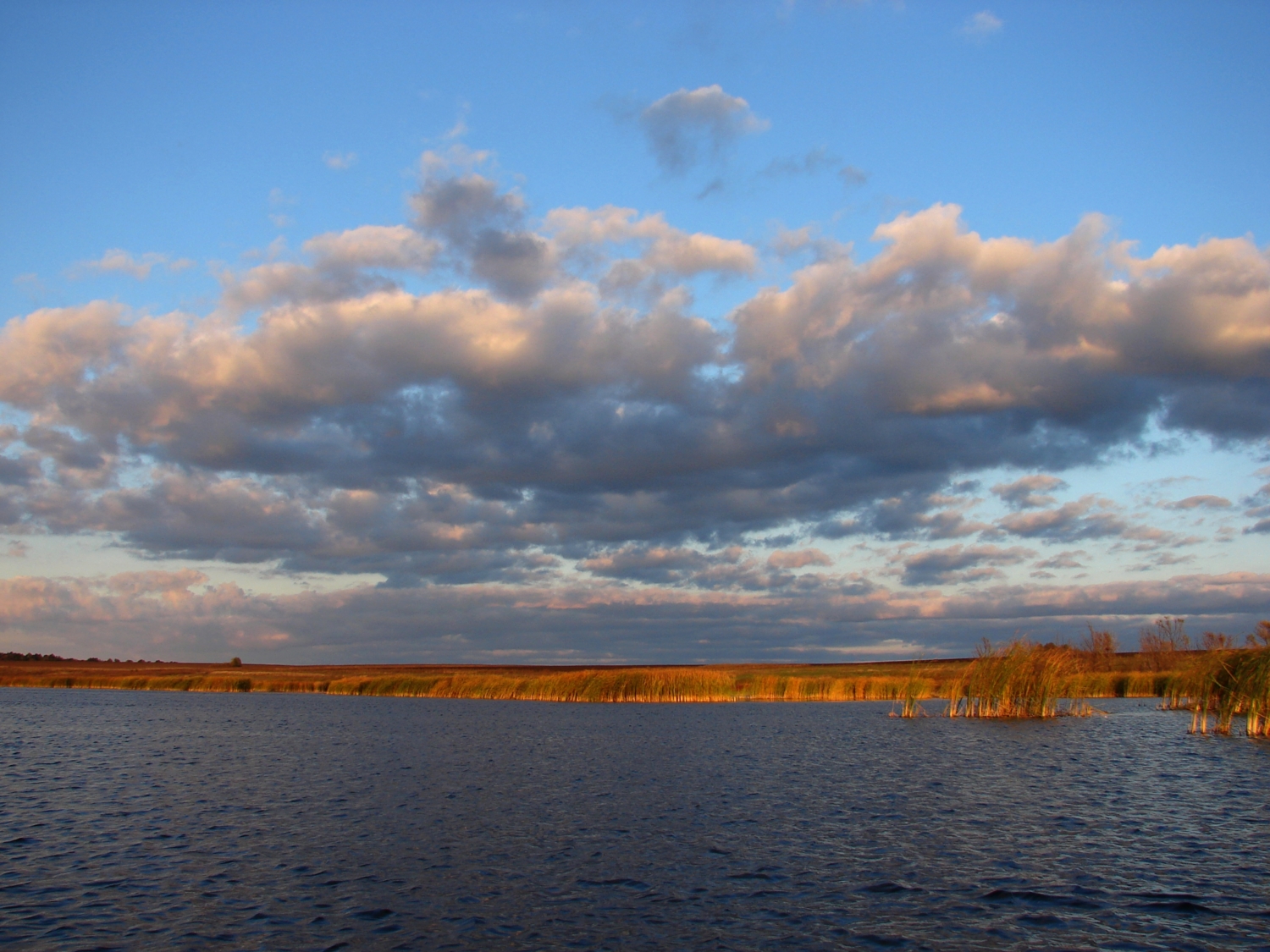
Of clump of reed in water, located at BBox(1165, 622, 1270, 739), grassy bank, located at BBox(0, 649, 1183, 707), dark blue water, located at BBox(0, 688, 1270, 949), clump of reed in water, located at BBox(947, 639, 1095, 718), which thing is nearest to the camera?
dark blue water, located at BBox(0, 688, 1270, 949)

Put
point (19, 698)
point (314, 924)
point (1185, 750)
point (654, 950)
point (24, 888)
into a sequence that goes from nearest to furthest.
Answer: point (654, 950)
point (314, 924)
point (24, 888)
point (1185, 750)
point (19, 698)

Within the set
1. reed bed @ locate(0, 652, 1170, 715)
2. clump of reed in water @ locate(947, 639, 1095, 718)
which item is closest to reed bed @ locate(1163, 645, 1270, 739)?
clump of reed in water @ locate(947, 639, 1095, 718)

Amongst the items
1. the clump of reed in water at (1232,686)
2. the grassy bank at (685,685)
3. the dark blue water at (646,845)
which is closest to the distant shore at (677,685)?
the grassy bank at (685,685)

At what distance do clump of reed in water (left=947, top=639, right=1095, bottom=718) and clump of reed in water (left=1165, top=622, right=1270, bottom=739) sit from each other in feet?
21.1

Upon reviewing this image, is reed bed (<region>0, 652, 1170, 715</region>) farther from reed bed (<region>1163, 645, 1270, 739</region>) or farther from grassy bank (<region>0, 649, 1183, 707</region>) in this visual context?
reed bed (<region>1163, 645, 1270, 739</region>)

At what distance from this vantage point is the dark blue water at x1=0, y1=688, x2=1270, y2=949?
1523 centimetres

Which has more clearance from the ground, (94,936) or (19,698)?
(94,936)

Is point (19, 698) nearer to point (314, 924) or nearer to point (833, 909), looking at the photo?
point (314, 924)

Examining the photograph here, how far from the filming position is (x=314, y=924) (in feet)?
50.7

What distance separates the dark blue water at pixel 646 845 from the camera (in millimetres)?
15234

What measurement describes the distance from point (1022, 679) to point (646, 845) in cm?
3728

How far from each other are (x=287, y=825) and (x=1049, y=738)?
116 ft

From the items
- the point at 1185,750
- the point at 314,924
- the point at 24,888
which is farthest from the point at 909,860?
the point at 1185,750

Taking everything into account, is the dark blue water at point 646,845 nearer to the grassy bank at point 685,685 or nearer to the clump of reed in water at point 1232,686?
the clump of reed in water at point 1232,686
